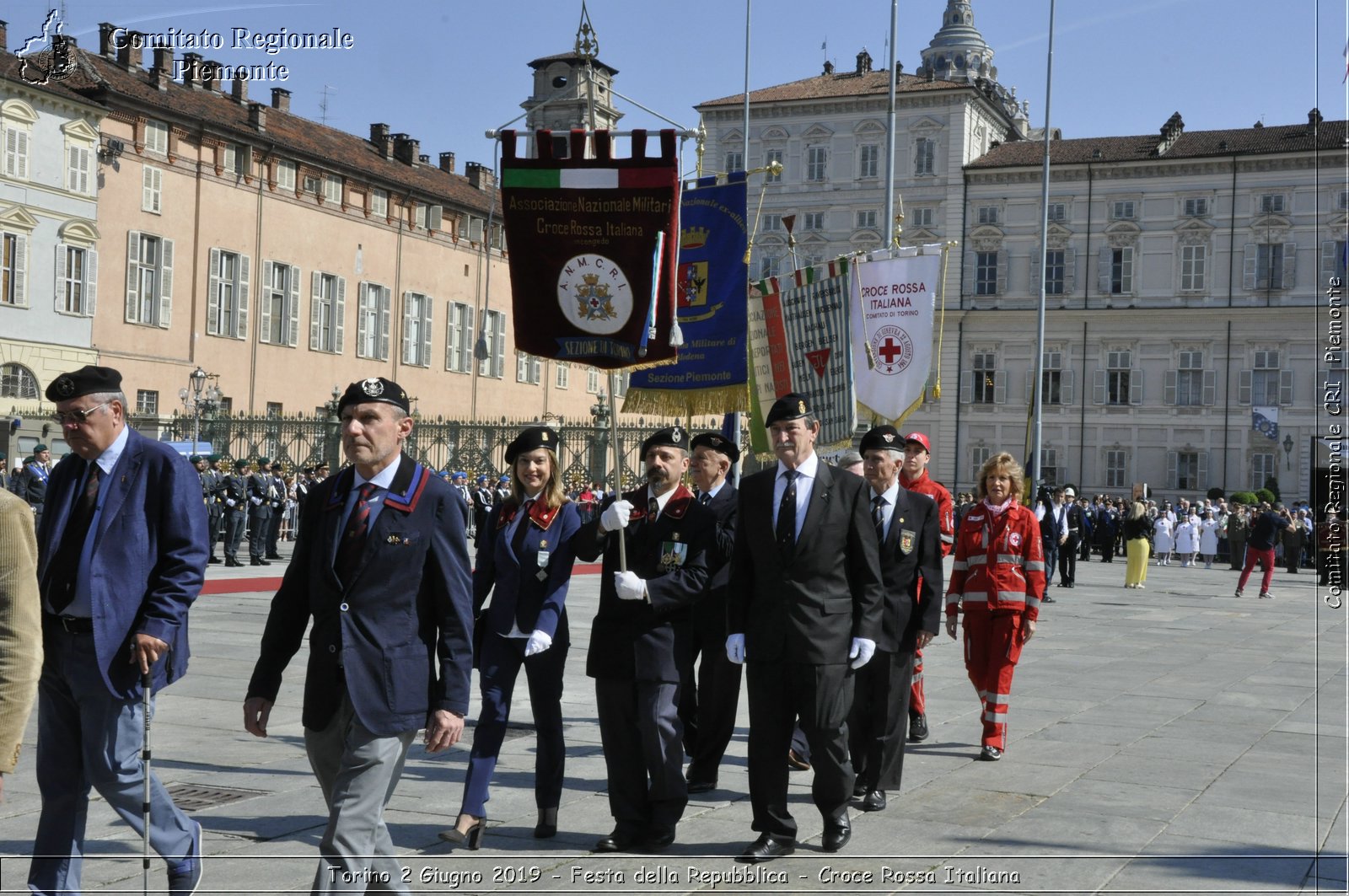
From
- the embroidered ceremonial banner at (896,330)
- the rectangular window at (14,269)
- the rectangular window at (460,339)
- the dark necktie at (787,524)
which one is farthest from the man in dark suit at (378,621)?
the rectangular window at (460,339)

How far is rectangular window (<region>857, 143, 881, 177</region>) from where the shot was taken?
6469cm

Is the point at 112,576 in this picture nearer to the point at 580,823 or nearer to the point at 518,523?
the point at 518,523

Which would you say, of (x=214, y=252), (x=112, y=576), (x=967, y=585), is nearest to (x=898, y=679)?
(x=967, y=585)

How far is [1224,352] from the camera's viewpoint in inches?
2400

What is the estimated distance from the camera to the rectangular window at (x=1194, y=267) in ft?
202

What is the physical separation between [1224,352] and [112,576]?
61.6 m

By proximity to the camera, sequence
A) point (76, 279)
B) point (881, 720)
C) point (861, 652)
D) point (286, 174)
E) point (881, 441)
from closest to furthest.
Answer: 1. point (861, 652)
2. point (881, 720)
3. point (881, 441)
4. point (76, 279)
5. point (286, 174)

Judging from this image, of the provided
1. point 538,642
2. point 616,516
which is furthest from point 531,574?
point 616,516

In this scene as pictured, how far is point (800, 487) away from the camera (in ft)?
20.6

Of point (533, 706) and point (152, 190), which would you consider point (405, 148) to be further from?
point (533, 706)

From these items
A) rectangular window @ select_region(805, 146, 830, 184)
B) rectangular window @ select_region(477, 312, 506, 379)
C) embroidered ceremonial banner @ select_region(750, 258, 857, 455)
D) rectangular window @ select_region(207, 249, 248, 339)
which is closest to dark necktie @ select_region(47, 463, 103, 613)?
embroidered ceremonial banner @ select_region(750, 258, 857, 455)

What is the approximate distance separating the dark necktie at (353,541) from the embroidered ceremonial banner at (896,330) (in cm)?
916

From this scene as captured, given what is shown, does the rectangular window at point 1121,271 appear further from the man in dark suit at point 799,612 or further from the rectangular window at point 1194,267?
the man in dark suit at point 799,612

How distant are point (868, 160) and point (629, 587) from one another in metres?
60.9
